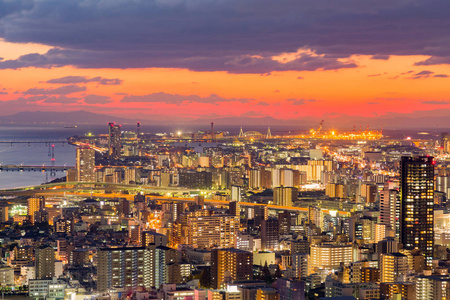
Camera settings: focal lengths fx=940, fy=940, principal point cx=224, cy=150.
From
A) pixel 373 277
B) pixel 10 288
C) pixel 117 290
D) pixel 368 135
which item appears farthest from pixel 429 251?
pixel 368 135

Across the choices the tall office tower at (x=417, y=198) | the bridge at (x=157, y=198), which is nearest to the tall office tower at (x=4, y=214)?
the bridge at (x=157, y=198)

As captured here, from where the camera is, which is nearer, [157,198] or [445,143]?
[157,198]

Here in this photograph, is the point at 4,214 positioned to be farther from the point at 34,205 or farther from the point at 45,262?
the point at 45,262

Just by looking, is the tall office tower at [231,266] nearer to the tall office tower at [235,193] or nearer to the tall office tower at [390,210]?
the tall office tower at [390,210]

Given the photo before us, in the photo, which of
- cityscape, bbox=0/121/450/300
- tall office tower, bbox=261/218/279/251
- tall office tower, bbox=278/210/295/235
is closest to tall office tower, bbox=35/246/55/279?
cityscape, bbox=0/121/450/300

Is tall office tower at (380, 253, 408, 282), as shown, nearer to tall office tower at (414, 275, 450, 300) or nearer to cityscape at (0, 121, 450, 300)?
cityscape at (0, 121, 450, 300)

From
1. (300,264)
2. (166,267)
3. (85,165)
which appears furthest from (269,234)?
(85,165)
